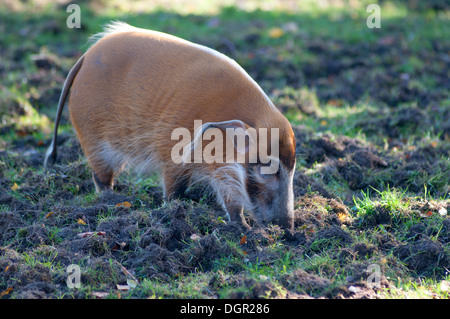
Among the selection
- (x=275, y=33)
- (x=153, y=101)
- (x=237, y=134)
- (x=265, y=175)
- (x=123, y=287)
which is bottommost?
(x=123, y=287)

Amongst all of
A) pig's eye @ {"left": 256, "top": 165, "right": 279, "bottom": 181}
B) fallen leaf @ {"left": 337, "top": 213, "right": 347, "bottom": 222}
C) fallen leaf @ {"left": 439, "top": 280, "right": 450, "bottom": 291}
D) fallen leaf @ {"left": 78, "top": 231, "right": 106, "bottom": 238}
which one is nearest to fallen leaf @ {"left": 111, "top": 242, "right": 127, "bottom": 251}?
fallen leaf @ {"left": 78, "top": 231, "right": 106, "bottom": 238}

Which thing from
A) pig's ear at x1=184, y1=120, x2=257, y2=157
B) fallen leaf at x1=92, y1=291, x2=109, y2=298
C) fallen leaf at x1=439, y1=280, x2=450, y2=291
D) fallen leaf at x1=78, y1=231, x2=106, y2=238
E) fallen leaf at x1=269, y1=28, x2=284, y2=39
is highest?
fallen leaf at x1=269, y1=28, x2=284, y2=39

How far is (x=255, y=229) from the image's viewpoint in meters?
3.66

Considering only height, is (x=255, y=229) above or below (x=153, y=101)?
below

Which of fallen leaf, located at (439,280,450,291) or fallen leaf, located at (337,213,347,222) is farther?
fallen leaf, located at (337,213,347,222)

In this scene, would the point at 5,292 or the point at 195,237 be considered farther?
the point at 195,237

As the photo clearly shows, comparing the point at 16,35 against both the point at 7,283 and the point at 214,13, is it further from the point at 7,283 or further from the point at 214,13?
the point at 7,283

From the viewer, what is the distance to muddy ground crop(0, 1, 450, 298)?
2990 millimetres

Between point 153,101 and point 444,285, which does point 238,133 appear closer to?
point 153,101

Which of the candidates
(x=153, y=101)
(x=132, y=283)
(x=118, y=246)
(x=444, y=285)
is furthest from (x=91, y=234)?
(x=444, y=285)

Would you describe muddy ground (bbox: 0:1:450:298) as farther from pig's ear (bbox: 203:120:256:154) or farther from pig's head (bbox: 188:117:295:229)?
pig's ear (bbox: 203:120:256:154)

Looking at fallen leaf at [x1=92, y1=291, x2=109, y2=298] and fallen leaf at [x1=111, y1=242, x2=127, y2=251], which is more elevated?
fallen leaf at [x1=111, y1=242, x2=127, y2=251]
